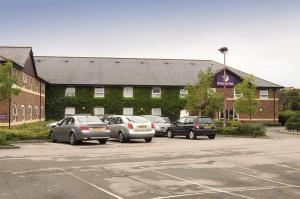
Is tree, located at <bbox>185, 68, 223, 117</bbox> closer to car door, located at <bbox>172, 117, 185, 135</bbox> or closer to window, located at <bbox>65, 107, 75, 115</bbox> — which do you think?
car door, located at <bbox>172, 117, 185, 135</bbox>

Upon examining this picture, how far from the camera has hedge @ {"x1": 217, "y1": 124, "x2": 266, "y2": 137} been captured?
106 feet

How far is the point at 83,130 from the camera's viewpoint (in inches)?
891

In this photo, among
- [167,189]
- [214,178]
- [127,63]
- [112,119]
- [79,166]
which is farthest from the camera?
[127,63]

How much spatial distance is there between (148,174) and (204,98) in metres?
28.2

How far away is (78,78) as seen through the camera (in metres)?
54.6

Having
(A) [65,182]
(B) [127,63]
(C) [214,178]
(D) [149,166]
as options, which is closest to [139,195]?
(A) [65,182]

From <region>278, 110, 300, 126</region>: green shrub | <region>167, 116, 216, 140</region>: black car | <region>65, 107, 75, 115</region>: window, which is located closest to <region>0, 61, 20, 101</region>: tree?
<region>167, 116, 216, 140</region>: black car

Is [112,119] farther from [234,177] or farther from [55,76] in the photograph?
[55,76]

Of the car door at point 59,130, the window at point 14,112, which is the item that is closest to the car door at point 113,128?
the car door at point 59,130

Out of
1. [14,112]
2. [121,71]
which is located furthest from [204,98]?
[121,71]

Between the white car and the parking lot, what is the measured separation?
5.82 meters

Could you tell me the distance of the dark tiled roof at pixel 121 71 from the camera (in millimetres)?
54500

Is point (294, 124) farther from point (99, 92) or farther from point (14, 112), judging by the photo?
point (99, 92)

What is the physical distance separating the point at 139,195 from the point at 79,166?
4.95 metres
